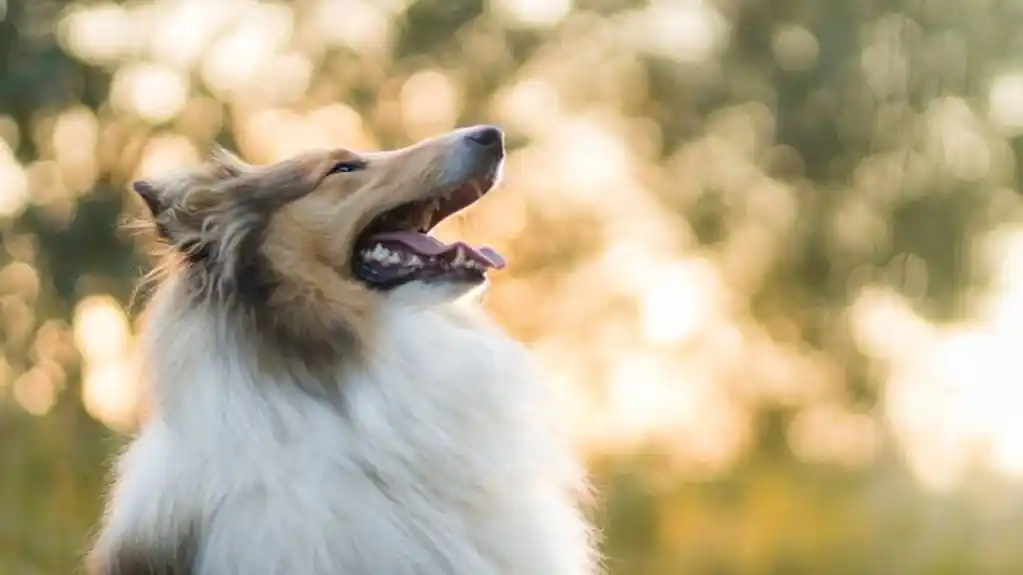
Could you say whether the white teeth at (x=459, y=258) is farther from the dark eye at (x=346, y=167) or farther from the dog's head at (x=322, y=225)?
the dark eye at (x=346, y=167)

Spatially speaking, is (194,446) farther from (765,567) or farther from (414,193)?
(765,567)

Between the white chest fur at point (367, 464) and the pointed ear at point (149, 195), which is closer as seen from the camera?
the white chest fur at point (367, 464)

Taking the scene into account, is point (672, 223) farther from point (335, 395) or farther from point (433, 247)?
point (335, 395)

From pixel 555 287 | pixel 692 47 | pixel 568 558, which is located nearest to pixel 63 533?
pixel 555 287

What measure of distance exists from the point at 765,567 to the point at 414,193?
7091mm

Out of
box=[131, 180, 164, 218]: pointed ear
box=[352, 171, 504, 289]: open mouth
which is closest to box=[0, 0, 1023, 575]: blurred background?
box=[352, 171, 504, 289]: open mouth

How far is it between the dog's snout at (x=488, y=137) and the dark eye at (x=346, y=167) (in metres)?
0.27

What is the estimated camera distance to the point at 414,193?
9.93 feet

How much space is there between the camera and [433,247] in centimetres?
303

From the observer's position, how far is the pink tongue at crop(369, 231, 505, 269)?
9.82 feet

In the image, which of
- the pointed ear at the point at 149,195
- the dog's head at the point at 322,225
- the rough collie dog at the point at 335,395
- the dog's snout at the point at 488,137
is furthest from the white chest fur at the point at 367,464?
the dog's snout at the point at 488,137

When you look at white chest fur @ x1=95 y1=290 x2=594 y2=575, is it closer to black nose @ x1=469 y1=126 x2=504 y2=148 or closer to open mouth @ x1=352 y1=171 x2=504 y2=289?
open mouth @ x1=352 y1=171 x2=504 y2=289

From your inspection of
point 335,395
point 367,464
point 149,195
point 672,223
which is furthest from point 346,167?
point 672,223

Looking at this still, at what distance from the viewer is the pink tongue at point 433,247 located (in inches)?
118
